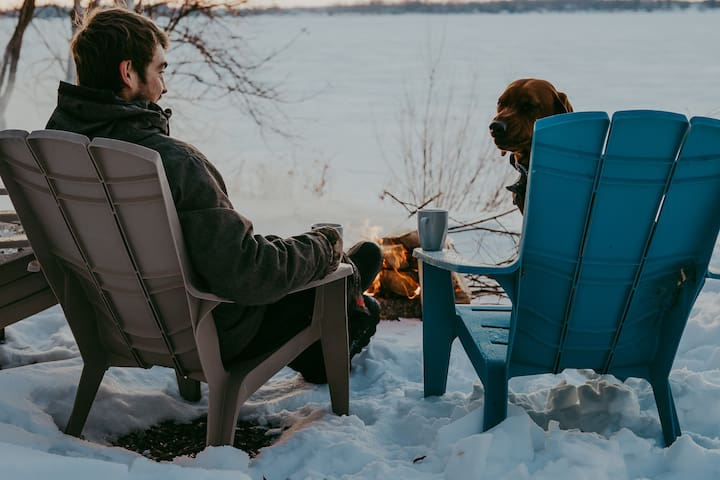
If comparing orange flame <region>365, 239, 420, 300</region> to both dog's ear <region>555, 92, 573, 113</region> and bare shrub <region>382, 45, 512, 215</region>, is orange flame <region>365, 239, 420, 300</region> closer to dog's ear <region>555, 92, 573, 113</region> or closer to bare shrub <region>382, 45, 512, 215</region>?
dog's ear <region>555, 92, 573, 113</region>

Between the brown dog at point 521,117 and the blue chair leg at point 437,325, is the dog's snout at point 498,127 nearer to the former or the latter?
the brown dog at point 521,117

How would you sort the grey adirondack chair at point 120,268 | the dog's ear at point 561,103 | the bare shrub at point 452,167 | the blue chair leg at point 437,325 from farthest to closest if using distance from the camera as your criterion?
the bare shrub at point 452,167
the dog's ear at point 561,103
the blue chair leg at point 437,325
the grey adirondack chair at point 120,268

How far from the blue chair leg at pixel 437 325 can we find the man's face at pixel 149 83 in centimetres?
109

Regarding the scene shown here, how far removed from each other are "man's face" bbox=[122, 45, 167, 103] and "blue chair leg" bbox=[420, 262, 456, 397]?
1.09 m

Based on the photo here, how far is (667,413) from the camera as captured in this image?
217 centimetres

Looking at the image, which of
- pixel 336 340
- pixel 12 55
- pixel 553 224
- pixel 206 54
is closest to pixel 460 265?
pixel 553 224

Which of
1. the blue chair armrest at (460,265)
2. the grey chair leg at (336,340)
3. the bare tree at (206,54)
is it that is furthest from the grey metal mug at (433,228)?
the bare tree at (206,54)

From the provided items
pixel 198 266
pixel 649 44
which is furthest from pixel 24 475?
pixel 649 44

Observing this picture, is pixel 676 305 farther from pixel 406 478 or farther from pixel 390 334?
pixel 390 334

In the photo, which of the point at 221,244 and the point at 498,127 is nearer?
the point at 221,244

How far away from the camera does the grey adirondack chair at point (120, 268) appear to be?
1.75m

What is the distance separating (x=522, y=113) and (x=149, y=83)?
1.32 metres

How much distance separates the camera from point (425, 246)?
2420 mm

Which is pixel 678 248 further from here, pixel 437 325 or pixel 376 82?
pixel 376 82
